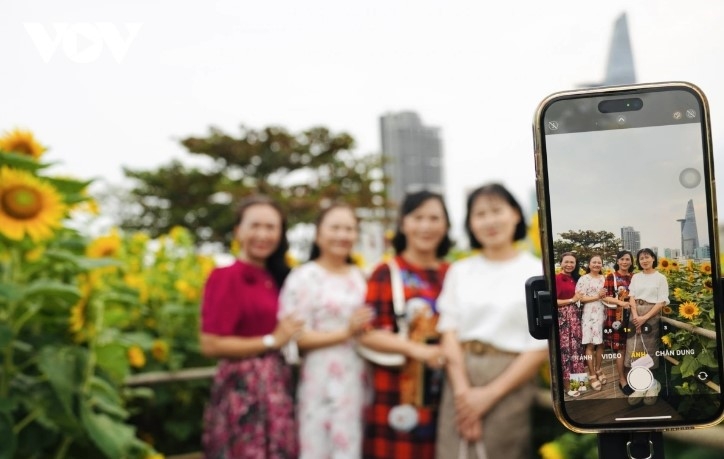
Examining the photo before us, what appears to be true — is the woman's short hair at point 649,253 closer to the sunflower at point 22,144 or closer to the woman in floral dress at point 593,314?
the woman in floral dress at point 593,314

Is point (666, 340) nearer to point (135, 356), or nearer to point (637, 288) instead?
point (637, 288)

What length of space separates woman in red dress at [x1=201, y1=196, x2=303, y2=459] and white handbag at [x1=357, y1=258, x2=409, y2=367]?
0.94 feet

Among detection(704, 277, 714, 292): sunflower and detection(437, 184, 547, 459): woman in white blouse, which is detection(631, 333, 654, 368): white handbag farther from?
detection(437, 184, 547, 459): woman in white blouse

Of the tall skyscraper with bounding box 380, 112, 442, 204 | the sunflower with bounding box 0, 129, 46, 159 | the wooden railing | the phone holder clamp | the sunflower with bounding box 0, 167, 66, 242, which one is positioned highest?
the tall skyscraper with bounding box 380, 112, 442, 204

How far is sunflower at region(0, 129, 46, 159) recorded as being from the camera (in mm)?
1968

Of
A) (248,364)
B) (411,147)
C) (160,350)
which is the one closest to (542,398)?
(248,364)

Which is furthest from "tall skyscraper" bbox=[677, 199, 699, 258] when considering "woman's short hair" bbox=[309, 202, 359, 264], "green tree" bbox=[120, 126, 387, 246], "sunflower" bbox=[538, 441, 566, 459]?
"green tree" bbox=[120, 126, 387, 246]

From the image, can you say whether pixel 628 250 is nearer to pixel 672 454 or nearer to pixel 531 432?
pixel 672 454

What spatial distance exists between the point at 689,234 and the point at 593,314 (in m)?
0.13

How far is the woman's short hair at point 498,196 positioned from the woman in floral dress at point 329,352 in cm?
44

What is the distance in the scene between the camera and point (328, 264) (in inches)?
109

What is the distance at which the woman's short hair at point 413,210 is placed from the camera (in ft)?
8.68

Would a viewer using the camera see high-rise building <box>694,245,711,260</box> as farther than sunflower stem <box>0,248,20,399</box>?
No

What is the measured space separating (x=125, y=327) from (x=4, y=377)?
57.0 inches
